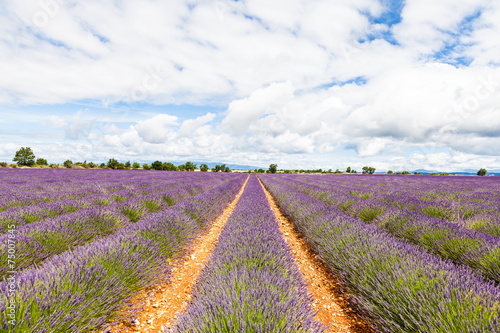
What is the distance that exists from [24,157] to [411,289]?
7576 cm

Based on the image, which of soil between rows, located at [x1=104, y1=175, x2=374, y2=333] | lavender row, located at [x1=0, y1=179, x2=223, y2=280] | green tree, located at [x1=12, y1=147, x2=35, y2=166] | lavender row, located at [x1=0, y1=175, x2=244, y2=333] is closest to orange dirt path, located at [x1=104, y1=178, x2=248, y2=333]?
soil between rows, located at [x1=104, y1=175, x2=374, y2=333]

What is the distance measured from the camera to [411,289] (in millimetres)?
1912

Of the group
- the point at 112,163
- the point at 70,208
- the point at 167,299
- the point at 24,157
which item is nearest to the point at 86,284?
the point at 167,299

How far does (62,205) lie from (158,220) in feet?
10.8

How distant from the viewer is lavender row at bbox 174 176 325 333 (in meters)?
1.45

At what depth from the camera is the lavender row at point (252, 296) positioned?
1.45 meters

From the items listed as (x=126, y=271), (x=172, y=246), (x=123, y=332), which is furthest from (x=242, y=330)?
(x=172, y=246)

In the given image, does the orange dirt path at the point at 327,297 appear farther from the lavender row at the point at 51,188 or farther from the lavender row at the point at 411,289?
the lavender row at the point at 51,188

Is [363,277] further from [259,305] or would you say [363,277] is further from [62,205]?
[62,205]

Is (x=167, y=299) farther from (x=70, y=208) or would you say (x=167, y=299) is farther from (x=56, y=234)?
(x=70, y=208)

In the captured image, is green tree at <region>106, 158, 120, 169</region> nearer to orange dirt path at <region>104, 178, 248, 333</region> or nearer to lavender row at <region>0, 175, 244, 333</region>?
orange dirt path at <region>104, 178, 248, 333</region>

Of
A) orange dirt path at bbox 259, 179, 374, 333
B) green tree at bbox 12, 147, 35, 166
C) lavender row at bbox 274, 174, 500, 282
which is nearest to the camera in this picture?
orange dirt path at bbox 259, 179, 374, 333

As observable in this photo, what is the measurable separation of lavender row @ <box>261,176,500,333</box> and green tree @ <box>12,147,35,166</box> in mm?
71188

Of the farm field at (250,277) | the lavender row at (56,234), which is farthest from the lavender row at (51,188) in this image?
the lavender row at (56,234)
